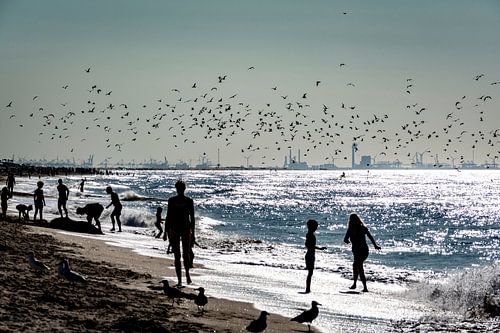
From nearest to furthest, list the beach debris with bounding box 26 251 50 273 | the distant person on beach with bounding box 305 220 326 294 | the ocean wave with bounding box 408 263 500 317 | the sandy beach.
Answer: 1. the sandy beach
2. the beach debris with bounding box 26 251 50 273
3. the ocean wave with bounding box 408 263 500 317
4. the distant person on beach with bounding box 305 220 326 294

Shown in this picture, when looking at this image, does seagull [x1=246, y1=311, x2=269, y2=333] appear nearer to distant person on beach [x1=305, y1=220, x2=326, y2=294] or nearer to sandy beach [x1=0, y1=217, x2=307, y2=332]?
sandy beach [x1=0, y1=217, x2=307, y2=332]

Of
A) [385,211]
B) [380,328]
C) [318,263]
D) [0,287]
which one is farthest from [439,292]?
[385,211]

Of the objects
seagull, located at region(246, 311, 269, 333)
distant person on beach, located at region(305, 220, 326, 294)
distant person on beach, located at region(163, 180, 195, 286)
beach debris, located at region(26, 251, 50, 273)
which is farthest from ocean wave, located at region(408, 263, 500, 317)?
beach debris, located at region(26, 251, 50, 273)

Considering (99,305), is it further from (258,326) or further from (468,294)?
(468,294)

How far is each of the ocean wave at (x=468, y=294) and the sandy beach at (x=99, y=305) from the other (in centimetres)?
463

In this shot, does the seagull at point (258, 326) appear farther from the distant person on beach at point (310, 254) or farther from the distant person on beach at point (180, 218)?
the distant person on beach at point (310, 254)

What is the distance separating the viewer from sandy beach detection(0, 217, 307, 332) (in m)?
7.45

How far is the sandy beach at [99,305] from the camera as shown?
293 inches

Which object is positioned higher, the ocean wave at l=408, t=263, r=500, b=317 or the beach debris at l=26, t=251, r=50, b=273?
the beach debris at l=26, t=251, r=50, b=273

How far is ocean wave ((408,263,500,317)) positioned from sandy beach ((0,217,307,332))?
4633 mm

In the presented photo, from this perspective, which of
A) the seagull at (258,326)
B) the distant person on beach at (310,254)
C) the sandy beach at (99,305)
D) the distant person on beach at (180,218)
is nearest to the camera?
the sandy beach at (99,305)

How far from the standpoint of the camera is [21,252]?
13078mm

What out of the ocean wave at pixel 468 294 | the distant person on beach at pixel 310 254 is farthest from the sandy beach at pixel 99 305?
the ocean wave at pixel 468 294

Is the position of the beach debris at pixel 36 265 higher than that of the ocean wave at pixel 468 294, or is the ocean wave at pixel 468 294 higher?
the beach debris at pixel 36 265
